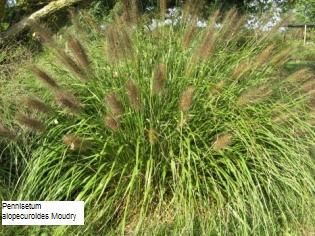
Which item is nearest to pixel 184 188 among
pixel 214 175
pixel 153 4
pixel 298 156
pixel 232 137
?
pixel 214 175

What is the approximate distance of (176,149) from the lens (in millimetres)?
3363

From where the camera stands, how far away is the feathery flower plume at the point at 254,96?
3.21 meters

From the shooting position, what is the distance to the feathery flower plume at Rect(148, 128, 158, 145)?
3160 millimetres

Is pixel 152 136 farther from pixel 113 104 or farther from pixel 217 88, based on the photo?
pixel 217 88

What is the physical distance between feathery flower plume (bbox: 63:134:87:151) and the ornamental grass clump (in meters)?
0.01

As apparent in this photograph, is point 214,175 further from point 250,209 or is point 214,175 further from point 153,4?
point 153,4

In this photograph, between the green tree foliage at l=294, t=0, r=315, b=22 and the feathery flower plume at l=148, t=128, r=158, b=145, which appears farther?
the green tree foliage at l=294, t=0, r=315, b=22

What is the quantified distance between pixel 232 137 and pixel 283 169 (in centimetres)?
38

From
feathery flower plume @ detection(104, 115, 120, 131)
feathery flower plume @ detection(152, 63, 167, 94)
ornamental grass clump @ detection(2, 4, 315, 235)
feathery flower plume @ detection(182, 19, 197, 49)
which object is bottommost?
ornamental grass clump @ detection(2, 4, 315, 235)

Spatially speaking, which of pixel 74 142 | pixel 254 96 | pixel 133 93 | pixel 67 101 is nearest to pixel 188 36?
pixel 254 96

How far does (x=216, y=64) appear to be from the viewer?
3777 mm

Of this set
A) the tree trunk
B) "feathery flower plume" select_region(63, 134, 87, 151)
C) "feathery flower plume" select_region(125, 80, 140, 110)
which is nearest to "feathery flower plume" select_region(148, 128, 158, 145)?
"feathery flower plume" select_region(125, 80, 140, 110)

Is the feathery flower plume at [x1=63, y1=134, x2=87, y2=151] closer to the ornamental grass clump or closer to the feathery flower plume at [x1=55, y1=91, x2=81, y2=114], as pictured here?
the ornamental grass clump

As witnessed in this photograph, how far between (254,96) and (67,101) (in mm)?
1156
